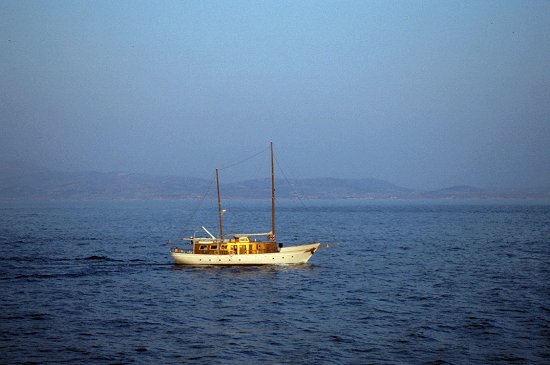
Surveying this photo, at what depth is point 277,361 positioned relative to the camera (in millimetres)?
32000

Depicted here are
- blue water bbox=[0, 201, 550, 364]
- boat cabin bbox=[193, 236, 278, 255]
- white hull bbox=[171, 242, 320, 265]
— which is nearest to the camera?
blue water bbox=[0, 201, 550, 364]

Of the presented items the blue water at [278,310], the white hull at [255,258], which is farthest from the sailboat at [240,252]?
the blue water at [278,310]

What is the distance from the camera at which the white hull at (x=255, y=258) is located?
68.0m

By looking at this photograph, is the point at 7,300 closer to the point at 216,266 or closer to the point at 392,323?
the point at 216,266

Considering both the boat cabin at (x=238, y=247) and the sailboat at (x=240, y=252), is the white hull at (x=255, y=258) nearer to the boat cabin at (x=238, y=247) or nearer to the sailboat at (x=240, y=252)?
the sailboat at (x=240, y=252)

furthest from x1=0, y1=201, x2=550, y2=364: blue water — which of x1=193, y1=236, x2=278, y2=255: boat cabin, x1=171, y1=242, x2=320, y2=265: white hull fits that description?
x1=193, y1=236, x2=278, y2=255: boat cabin

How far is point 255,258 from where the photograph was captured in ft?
223

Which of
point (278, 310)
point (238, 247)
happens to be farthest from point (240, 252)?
point (278, 310)

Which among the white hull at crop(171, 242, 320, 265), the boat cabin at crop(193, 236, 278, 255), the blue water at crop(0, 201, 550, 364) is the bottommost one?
the blue water at crop(0, 201, 550, 364)

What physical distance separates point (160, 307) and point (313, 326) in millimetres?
14451

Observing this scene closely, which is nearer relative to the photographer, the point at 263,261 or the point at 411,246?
the point at 263,261

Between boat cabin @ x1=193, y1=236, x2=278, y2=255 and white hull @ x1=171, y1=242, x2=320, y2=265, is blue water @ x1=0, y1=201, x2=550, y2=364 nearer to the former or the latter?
white hull @ x1=171, y1=242, x2=320, y2=265

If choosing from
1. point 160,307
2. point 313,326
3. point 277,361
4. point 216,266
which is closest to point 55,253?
point 216,266

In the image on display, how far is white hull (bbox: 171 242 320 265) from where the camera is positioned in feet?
223
